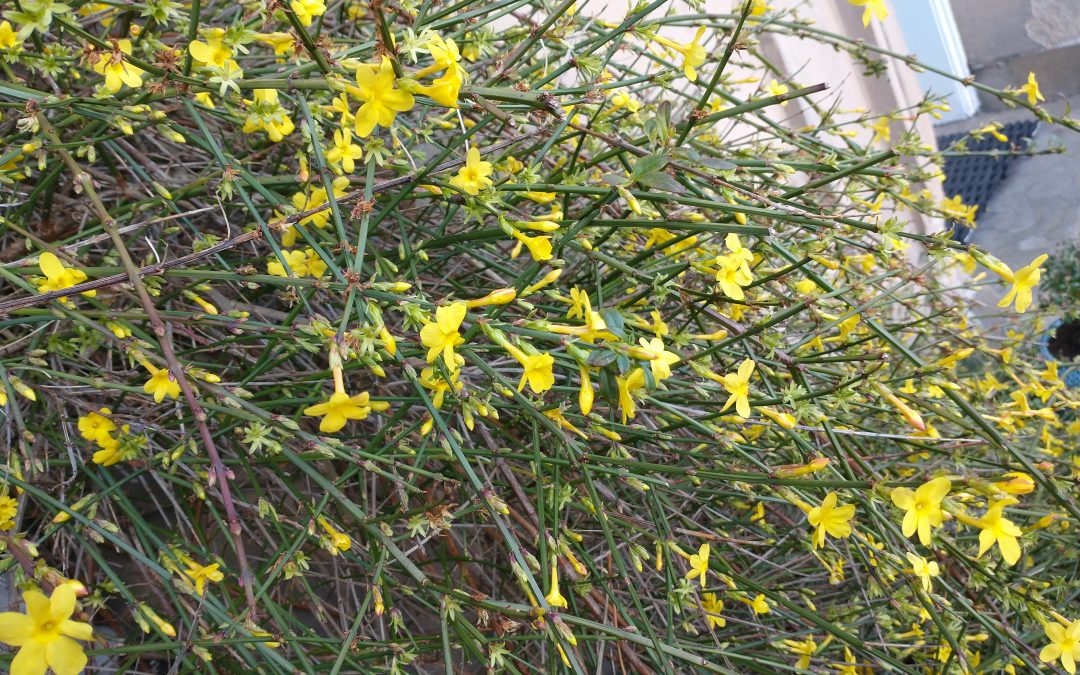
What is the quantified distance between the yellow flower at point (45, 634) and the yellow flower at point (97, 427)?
0.49 meters

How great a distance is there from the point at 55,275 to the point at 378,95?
0.59m

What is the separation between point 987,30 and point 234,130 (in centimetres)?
828

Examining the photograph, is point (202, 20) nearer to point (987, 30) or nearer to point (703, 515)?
point (703, 515)

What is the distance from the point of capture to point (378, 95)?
1010 mm

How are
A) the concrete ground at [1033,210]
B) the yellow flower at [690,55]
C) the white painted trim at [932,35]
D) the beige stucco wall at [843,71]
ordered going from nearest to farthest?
the yellow flower at [690,55] < the beige stucco wall at [843,71] < the concrete ground at [1033,210] < the white painted trim at [932,35]

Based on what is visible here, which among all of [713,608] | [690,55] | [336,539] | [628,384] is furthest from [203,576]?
[690,55]

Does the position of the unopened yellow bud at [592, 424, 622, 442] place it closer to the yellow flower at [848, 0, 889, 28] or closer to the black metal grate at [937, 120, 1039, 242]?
the yellow flower at [848, 0, 889, 28]

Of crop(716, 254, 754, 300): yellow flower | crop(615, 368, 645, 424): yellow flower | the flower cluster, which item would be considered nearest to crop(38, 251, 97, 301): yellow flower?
the flower cluster

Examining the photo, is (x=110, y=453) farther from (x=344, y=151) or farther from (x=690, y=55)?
(x=690, y=55)

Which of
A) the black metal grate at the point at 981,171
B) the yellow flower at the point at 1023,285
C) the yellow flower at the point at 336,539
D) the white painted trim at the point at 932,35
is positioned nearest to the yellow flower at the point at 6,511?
the yellow flower at the point at 336,539

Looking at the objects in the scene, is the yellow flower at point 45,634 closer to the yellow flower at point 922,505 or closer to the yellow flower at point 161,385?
the yellow flower at point 161,385

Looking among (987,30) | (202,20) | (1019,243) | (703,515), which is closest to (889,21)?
(1019,243)

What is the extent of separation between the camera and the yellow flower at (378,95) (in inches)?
39.2

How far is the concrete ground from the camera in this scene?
660 cm
